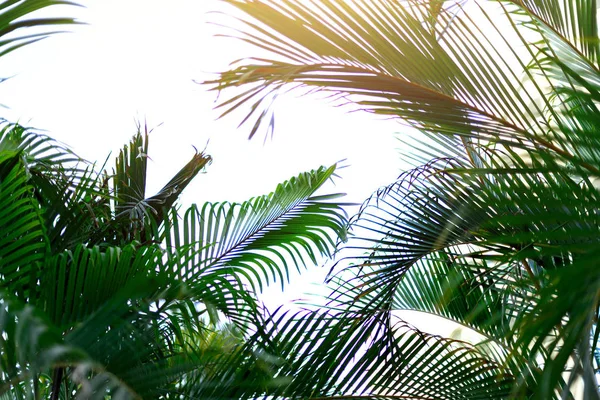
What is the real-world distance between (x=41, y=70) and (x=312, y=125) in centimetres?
231

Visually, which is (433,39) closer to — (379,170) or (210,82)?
(210,82)

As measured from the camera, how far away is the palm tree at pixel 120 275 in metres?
0.81

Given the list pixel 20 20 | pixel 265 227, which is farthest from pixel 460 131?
pixel 265 227

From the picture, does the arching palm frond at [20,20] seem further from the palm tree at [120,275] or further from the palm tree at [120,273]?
the palm tree at [120,273]

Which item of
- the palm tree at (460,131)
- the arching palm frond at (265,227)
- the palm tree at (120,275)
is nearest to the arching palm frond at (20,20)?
the palm tree at (120,275)

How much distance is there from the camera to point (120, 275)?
1.50 metres

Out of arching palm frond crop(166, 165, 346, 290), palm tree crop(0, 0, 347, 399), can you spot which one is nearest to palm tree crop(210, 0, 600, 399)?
palm tree crop(0, 0, 347, 399)

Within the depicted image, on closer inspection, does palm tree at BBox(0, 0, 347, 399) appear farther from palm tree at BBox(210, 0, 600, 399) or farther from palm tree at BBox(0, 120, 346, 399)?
palm tree at BBox(210, 0, 600, 399)

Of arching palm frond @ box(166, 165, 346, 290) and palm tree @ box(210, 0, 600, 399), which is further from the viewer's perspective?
arching palm frond @ box(166, 165, 346, 290)

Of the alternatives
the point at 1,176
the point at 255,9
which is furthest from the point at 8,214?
the point at 255,9

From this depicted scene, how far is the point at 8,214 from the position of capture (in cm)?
154

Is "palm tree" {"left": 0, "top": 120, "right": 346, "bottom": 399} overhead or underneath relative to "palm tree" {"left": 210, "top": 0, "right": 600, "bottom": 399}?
underneath

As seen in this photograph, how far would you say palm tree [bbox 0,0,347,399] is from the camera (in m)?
0.81

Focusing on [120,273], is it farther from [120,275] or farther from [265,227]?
[265,227]
